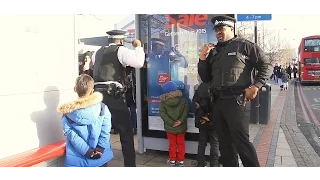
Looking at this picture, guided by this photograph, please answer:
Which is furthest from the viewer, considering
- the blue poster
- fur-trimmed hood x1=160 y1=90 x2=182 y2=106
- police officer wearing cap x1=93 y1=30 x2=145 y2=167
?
the blue poster

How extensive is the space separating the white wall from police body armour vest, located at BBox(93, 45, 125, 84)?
0.30 metres

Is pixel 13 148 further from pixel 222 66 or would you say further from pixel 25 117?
pixel 222 66

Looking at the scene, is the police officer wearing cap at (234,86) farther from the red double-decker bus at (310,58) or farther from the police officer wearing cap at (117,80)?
the red double-decker bus at (310,58)

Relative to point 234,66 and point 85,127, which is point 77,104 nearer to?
point 85,127

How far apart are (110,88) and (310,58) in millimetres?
19197

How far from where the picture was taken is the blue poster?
374cm

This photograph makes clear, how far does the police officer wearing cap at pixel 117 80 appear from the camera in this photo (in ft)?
10.4

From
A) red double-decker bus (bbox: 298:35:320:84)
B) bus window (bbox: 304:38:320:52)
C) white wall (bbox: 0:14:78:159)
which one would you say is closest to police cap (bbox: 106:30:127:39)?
white wall (bbox: 0:14:78:159)

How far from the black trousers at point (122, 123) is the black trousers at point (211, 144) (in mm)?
930

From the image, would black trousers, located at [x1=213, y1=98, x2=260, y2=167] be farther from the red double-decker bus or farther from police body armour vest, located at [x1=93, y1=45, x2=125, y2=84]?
the red double-decker bus

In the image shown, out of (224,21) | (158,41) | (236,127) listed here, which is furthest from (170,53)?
(236,127)

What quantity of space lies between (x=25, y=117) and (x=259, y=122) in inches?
228

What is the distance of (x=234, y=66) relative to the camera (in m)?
2.70

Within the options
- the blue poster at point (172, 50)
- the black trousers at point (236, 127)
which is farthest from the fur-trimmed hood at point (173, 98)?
the black trousers at point (236, 127)
